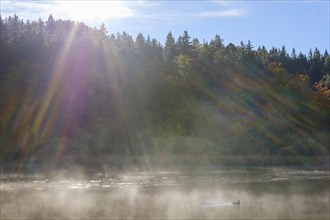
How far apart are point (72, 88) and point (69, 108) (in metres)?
4.27

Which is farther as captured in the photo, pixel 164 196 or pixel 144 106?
pixel 144 106

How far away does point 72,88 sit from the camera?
72.9 meters

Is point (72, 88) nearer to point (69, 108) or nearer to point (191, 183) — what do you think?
point (69, 108)

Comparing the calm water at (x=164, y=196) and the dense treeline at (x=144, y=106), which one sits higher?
the dense treeline at (x=144, y=106)

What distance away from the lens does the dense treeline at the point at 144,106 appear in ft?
202

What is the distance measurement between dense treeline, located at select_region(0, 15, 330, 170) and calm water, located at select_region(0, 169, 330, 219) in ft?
53.9

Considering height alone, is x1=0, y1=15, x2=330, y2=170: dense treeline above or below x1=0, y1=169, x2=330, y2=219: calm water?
above

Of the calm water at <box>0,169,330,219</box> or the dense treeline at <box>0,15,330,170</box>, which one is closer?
the calm water at <box>0,169,330,219</box>

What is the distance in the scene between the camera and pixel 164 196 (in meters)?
30.0

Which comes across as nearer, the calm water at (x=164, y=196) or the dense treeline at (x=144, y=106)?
the calm water at (x=164, y=196)

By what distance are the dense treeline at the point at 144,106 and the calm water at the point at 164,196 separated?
16440 millimetres

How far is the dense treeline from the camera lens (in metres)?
61.5

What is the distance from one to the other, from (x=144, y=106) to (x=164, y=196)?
46.0 m

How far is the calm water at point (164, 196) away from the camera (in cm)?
2434
